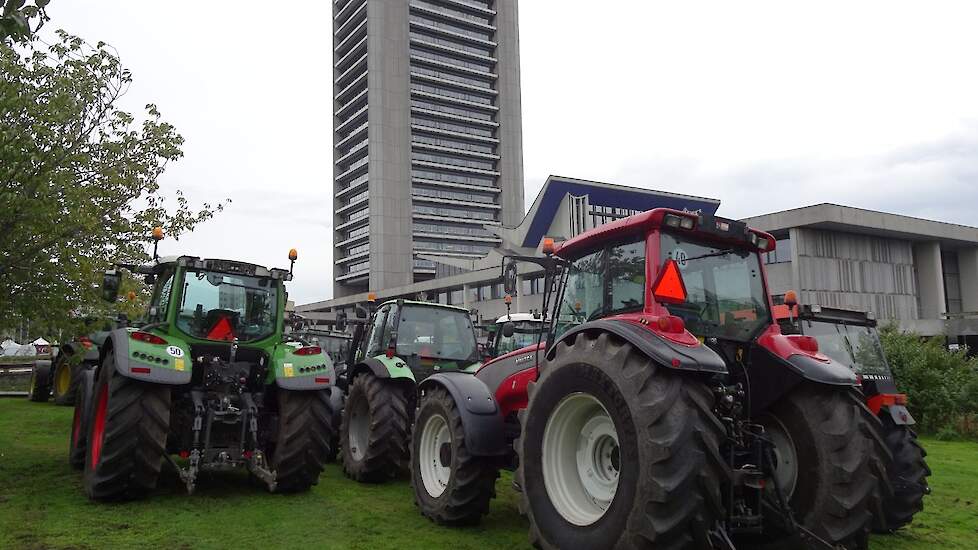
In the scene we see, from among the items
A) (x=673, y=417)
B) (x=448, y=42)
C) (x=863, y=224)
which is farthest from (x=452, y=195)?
(x=673, y=417)

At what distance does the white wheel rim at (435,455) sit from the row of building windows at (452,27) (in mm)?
92983

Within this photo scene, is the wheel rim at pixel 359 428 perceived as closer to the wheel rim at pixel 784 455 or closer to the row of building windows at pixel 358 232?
the wheel rim at pixel 784 455

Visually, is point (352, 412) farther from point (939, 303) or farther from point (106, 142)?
point (939, 303)

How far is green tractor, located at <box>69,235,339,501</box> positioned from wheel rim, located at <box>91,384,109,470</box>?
1 centimetres

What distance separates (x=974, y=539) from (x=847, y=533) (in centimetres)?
220

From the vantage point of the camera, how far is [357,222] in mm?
88625

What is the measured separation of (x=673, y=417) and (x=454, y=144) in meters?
90.5

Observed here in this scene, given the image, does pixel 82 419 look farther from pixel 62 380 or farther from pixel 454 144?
pixel 454 144

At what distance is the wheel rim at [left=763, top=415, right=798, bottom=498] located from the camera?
16.0ft

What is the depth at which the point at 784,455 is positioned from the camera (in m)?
4.99

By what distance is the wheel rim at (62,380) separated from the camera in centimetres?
1633

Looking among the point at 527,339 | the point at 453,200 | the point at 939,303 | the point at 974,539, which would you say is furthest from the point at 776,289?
the point at 453,200

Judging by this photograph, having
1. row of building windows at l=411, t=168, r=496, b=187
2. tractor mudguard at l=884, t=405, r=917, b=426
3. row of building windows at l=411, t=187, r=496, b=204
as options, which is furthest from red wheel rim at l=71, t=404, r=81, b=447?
row of building windows at l=411, t=168, r=496, b=187

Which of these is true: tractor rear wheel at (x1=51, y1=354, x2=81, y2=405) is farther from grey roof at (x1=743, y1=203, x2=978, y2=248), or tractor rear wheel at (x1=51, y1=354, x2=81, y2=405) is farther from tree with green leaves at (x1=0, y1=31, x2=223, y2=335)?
grey roof at (x1=743, y1=203, x2=978, y2=248)
